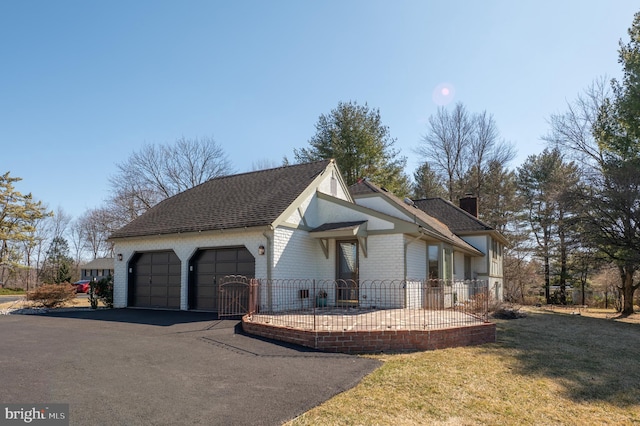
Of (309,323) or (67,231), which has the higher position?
(67,231)

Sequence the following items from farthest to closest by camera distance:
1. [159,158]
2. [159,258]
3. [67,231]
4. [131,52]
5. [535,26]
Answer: [67,231] → [159,158] → [159,258] → [131,52] → [535,26]

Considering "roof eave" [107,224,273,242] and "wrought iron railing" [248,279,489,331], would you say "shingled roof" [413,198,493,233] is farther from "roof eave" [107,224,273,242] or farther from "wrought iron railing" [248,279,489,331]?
"roof eave" [107,224,273,242]

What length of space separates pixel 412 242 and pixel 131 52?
1172 centimetres

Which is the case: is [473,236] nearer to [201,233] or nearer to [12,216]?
[201,233]

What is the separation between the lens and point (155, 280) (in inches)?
627

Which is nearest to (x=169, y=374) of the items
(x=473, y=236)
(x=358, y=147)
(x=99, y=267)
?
(x=473, y=236)

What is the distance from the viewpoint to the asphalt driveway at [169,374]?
487 cm

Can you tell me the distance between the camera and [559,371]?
302 inches

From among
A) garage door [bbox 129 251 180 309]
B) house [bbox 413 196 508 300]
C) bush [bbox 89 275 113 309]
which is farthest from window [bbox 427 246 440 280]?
bush [bbox 89 275 113 309]

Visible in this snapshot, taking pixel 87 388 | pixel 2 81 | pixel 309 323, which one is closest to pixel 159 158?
pixel 2 81

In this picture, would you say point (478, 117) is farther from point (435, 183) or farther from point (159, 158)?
point (159, 158)

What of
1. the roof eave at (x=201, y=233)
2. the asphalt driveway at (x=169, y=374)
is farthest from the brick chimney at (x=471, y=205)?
the asphalt driveway at (x=169, y=374)

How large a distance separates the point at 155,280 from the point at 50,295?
4.52 m

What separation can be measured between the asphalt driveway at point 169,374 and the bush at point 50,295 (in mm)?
6685
